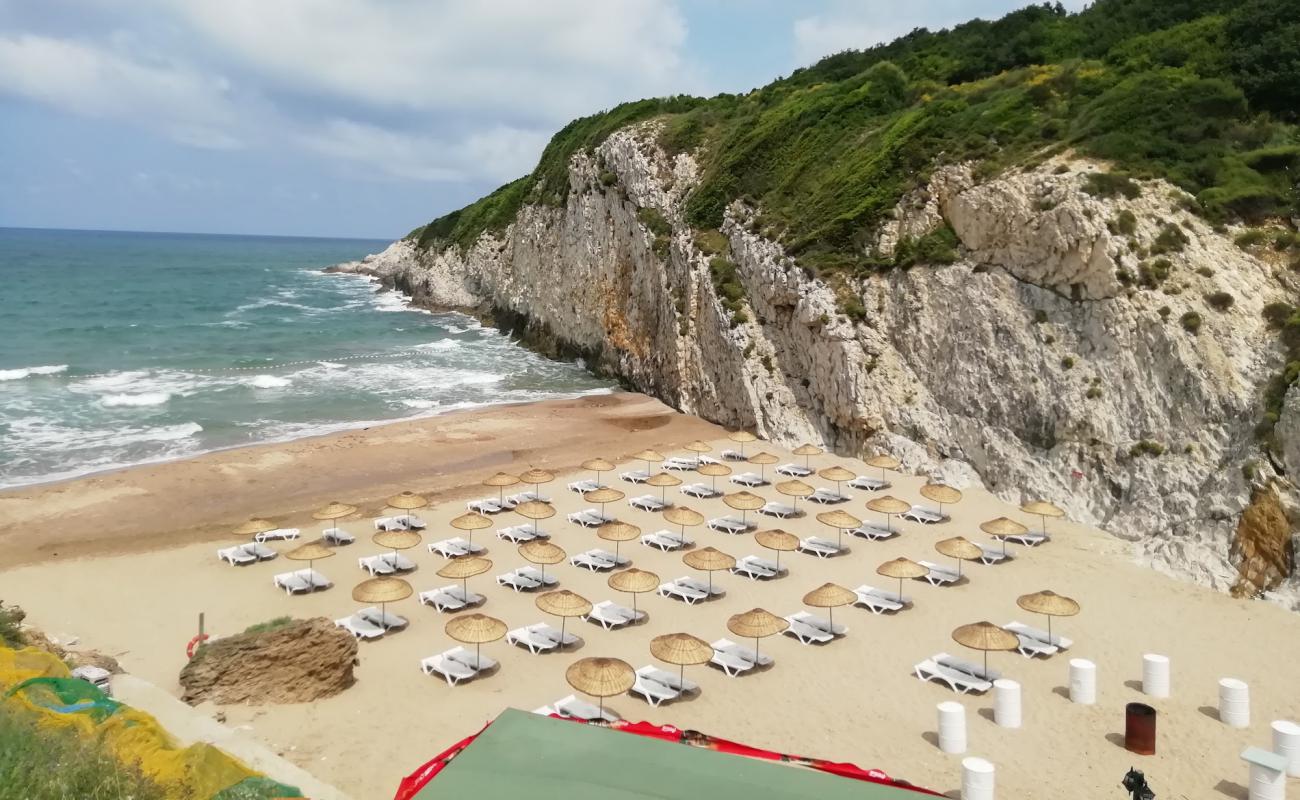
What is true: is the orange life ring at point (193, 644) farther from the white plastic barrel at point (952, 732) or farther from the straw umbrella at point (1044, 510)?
the straw umbrella at point (1044, 510)

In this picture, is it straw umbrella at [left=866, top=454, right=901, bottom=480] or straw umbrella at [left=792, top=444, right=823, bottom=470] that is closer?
straw umbrella at [left=866, top=454, right=901, bottom=480]

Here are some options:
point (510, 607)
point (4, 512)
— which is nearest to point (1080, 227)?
point (510, 607)

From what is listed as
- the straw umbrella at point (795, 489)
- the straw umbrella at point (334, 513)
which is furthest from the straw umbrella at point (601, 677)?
the straw umbrella at point (795, 489)

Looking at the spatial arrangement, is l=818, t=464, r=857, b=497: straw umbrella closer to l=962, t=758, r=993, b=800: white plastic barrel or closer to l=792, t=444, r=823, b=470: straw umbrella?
l=792, t=444, r=823, b=470: straw umbrella

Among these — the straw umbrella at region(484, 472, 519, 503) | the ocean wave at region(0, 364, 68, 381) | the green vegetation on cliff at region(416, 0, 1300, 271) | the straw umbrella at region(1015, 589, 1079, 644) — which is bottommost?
the straw umbrella at region(1015, 589, 1079, 644)

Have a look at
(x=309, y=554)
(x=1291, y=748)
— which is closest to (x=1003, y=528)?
(x=1291, y=748)

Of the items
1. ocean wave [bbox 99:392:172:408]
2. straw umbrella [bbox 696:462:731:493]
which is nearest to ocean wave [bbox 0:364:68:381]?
ocean wave [bbox 99:392:172:408]

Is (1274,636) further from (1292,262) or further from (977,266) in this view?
(977,266)
